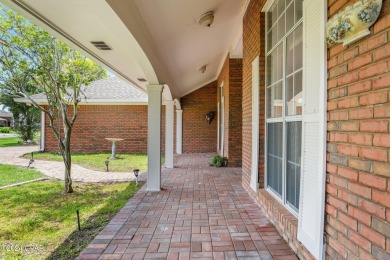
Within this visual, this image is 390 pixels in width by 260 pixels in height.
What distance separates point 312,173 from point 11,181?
6983 millimetres

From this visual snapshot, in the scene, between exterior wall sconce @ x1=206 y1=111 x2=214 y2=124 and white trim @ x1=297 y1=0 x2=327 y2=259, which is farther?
exterior wall sconce @ x1=206 y1=111 x2=214 y2=124

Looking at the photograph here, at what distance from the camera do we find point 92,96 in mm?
12656

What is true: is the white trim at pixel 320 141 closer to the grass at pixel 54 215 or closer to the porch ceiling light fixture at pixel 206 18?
the porch ceiling light fixture at pixel 206 18

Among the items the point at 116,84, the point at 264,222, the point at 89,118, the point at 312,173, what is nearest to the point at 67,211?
the point at 264,222

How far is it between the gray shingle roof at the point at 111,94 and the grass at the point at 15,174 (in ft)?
15.3

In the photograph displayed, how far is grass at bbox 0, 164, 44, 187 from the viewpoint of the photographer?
6717 mm

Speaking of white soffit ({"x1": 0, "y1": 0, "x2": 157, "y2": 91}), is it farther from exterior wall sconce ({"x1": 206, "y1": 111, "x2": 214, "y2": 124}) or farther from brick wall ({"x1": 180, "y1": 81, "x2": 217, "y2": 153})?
brick wall ({"x1": 180, "y1": 81, "x2": 217, "y2": 153})

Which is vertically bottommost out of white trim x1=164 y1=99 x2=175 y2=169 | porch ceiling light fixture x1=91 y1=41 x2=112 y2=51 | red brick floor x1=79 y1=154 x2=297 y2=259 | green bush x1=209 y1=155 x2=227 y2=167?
red brick floor x1=79 y1=154 x2=297 y2=259

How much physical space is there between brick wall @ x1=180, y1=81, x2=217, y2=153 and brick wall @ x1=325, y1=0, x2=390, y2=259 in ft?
35.1

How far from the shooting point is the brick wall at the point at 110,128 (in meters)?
12.7

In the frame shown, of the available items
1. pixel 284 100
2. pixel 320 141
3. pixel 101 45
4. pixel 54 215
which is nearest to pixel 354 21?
pixel 320 141

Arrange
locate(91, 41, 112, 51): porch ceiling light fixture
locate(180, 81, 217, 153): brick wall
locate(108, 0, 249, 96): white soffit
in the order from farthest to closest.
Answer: locate(180, 81, 217, 153): brick wall
locate(91, 41, 112, 51): porch ceiling light fixture
locate(108, 0, 249, 96): white soffit

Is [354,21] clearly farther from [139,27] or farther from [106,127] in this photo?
[106,127]

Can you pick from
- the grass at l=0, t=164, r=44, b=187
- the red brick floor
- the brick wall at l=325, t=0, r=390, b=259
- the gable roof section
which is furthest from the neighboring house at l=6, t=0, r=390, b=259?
the gable roof section
